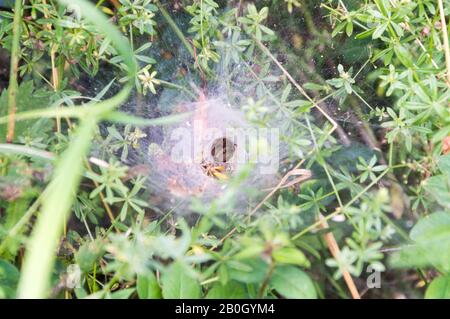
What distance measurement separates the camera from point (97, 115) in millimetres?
805

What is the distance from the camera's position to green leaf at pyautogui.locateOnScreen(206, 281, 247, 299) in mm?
908

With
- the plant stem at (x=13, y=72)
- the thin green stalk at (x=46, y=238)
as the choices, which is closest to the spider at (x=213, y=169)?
the plant stem at (x=13, y=72)

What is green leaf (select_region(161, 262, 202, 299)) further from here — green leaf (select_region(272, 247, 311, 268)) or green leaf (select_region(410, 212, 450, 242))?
green leaf (select_region(410, 212, 450, 242))

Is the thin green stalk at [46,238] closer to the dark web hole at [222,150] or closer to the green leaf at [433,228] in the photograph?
the green leaf at [433,228]

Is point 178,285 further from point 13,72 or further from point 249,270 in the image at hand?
point 13,72

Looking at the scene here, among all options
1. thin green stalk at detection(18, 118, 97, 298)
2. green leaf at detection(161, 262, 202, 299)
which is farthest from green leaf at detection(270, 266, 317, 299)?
thin green stalk at detection(18, 118, 97, 298)

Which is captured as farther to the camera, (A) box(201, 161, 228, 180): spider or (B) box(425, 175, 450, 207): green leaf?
(A) box(201, 161, 228, 180): spider

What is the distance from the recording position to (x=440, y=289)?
918 mm

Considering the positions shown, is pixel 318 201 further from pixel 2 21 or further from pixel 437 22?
pixel 2 21

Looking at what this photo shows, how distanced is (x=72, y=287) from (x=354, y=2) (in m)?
1.03

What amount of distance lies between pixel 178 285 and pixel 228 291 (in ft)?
0.28

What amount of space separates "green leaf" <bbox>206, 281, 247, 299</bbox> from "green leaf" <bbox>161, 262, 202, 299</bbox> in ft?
0.09
